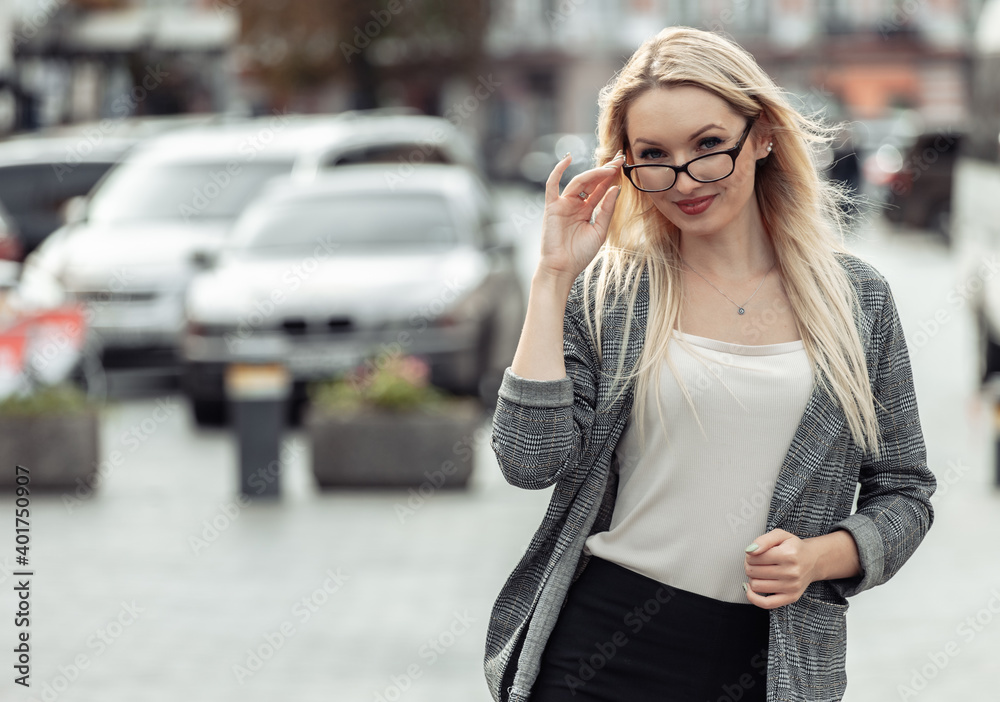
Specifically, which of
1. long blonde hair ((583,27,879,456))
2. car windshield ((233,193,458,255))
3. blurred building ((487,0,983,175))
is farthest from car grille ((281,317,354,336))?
blurred building ((487,0,983,175))

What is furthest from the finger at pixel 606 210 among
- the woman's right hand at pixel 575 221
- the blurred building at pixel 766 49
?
the blurred building at pixel 766 49

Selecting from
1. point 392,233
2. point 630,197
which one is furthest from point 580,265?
point 392,233

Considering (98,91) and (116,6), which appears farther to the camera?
(116,6)

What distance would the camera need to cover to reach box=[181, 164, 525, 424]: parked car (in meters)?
9.79

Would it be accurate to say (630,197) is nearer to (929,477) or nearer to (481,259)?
(929,477)

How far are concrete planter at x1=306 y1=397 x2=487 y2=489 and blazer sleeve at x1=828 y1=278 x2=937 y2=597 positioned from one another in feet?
19.4

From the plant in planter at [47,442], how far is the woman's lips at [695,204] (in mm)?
6534

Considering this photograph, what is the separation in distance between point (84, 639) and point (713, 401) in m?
4.04

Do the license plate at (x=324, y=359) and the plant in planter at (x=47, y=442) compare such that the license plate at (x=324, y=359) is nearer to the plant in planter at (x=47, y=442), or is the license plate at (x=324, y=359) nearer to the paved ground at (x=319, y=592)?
the paved ground at (x=319, y=592)

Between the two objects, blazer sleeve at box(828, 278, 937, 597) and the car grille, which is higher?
blazer sleeve at box(828, 278, 937, 597)

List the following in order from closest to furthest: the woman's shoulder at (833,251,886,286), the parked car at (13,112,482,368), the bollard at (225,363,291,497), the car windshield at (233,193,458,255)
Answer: the woman's shoulder at (833,251,886,286), the bollard at (225,363,291,497), the car windshield at (233,193,458,255), the parked car at (13,112,482,368)

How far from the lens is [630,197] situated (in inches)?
97.2

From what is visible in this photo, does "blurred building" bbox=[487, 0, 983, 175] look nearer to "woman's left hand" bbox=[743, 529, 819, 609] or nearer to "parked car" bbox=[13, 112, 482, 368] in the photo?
"parked car" bbox=[13, 112, 482, 368]

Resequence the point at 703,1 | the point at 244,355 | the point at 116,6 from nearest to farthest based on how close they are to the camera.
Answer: the point at 244,355, the point at 116,6, the point at 703,1
